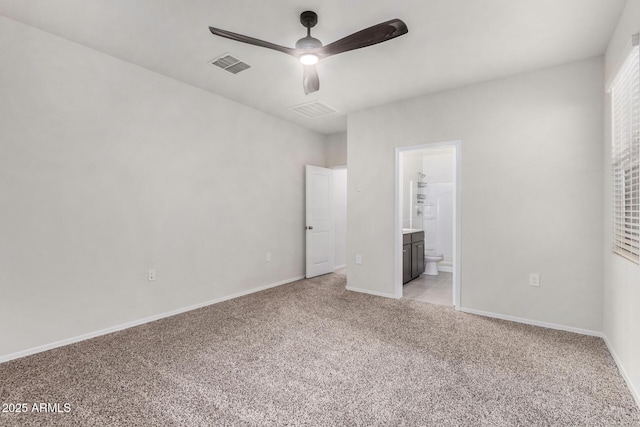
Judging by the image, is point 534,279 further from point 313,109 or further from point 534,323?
point 313,109

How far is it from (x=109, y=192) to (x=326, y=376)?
2558 millimetres

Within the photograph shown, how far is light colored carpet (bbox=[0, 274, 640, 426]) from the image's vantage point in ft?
5.64

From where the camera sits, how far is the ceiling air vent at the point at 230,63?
2924 millimetres

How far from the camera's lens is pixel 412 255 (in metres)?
4.95

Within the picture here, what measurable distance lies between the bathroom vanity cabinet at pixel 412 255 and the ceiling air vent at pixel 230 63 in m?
3.02

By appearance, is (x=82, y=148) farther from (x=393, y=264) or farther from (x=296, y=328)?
(x=393, y=264)

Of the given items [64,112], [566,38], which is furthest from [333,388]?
[566,38]

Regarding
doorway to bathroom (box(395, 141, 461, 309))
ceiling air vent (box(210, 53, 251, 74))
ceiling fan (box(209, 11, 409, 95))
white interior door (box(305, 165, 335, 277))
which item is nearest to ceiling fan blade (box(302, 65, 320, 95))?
ceiling fan (box(209, 11, 409, 95))

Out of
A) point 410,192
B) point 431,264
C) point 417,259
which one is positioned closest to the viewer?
point 417,259

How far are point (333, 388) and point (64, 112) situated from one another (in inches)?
122

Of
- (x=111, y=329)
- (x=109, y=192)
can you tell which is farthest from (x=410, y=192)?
(x=111, y=329)

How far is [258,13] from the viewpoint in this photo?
2.25 m

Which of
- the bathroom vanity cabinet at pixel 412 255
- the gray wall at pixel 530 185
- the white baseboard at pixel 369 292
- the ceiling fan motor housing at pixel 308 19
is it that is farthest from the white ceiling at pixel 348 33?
the white baseboard at pixel 369 292

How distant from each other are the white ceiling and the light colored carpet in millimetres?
2587
